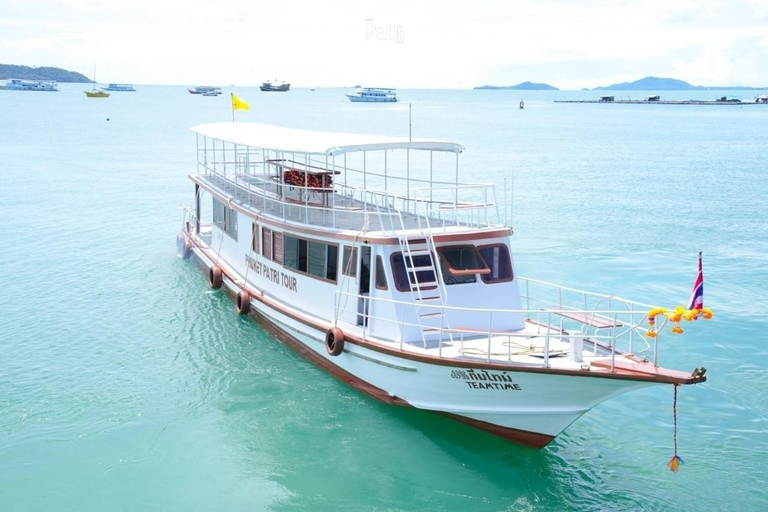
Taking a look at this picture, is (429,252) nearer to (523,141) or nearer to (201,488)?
(201,488)

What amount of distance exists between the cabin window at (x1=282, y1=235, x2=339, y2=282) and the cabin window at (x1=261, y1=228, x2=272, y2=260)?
940 mm

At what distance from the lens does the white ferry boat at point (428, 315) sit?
1338 centimetres

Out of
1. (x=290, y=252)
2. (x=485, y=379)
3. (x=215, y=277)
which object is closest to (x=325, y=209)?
(x=290, y=252)

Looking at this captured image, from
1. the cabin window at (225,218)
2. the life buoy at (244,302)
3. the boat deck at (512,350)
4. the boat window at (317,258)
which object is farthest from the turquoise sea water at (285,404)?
the boat window at (317,258)

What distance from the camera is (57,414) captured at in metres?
16.2

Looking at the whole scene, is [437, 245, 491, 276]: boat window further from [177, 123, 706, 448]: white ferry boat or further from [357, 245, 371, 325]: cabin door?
[357, 245, 371, 325]: cabin door

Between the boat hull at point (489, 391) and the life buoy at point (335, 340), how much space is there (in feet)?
0.69

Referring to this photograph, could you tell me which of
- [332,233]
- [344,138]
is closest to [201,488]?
[332,233]

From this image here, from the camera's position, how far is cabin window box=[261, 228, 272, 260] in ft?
65.6

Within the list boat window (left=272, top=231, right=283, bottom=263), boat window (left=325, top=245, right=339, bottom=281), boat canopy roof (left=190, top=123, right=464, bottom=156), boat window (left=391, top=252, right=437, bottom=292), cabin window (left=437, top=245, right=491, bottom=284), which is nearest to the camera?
boat window (left=391, top=252, right=437, bottom=292)

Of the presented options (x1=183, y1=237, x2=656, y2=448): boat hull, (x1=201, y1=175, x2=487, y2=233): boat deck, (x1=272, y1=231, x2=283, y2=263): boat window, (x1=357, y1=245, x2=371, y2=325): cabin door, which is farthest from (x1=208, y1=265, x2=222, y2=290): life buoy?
(x1=357, y1=245, x2=371, y2=325): cabin door

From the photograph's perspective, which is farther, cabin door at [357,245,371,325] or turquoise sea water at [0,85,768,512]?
cabin door at [357,245,371,325]

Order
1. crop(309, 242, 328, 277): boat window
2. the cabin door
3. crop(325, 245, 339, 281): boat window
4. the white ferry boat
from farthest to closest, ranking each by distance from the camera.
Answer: crop(309, 242, 328, 277): boat window
crop(325, 245, 339, 281): boat window
the cabin door
the white ferry boat

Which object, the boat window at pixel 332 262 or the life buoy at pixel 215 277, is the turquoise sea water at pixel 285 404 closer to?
the life buoy at pixel 215 277
